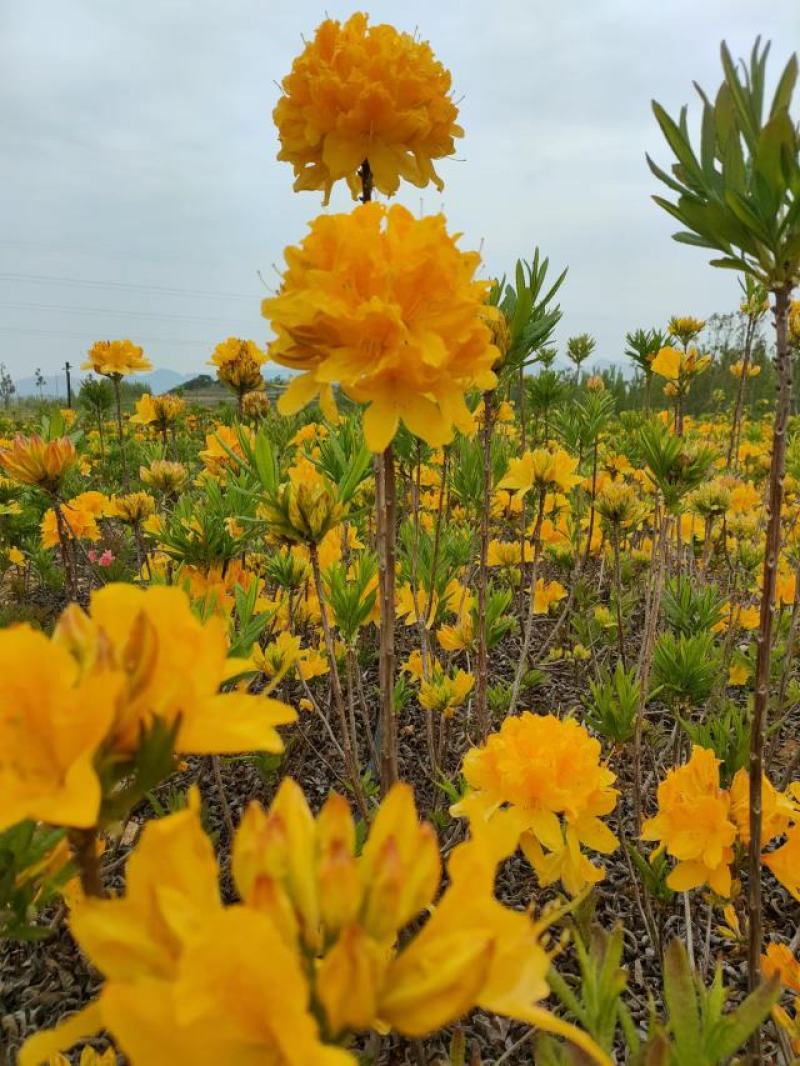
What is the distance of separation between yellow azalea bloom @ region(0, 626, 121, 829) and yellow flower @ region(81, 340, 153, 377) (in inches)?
158

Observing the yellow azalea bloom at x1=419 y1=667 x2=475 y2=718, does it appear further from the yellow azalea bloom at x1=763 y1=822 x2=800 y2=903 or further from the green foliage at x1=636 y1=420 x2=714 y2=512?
the yellow azalea bloom at x1=763 y1=822 x2=800 y2=903

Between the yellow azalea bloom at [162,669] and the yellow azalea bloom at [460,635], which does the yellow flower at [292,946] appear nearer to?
the yellow azalea bloom at [162,669]

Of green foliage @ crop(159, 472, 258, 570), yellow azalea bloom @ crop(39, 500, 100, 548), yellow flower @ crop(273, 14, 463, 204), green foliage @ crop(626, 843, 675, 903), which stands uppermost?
yellow flower @ crop(273, 14, 463, 204)

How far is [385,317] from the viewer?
3.30ft

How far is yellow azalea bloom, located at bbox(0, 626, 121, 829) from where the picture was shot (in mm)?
512

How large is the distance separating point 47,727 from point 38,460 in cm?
180

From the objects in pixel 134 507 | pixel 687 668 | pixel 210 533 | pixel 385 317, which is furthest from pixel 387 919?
pixel 134 507

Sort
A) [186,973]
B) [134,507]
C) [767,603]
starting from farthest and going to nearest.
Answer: [134,507] < [767,603] < [186,973]

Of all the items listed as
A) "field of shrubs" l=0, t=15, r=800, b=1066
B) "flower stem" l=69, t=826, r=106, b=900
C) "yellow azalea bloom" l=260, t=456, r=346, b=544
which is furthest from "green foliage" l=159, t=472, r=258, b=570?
"flower stem" l=69, t=826, r=106, b=900

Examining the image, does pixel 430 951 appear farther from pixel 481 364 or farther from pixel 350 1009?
pixel 481 364

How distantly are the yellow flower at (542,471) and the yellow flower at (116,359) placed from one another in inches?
101

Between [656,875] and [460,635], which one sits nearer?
[656,875]

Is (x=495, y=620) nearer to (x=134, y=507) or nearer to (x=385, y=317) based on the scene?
(x=134, y=507)

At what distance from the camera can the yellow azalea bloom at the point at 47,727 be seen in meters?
0.51
